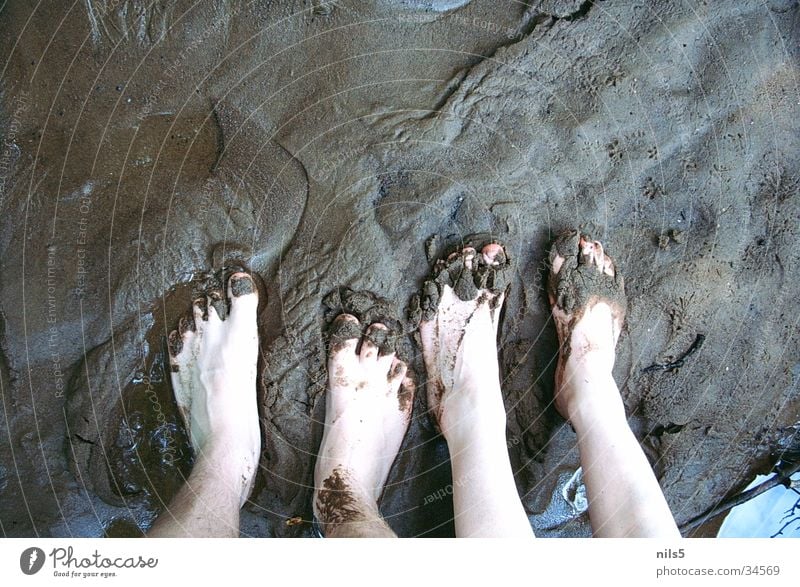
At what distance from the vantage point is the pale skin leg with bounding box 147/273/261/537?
3.43ft

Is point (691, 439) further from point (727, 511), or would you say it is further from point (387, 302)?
point (387, 302)

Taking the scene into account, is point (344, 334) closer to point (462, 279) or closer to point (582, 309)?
point (462, 279)

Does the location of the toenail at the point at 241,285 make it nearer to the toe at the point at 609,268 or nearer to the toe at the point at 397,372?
the toe at the point at 397,372

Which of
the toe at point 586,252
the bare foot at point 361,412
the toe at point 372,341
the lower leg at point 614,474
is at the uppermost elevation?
the toe at point 586,252

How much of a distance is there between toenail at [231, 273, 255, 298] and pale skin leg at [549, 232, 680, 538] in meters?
0.56

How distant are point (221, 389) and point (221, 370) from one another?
34mm

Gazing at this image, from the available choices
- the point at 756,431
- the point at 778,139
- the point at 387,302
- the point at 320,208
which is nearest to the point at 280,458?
the point at 387,302

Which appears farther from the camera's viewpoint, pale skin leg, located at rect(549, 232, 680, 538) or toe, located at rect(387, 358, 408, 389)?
toe, located at rect(387, 358, 408, 389)

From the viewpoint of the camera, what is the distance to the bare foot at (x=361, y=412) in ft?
3.53

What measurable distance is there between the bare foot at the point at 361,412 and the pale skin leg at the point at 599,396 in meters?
0.31

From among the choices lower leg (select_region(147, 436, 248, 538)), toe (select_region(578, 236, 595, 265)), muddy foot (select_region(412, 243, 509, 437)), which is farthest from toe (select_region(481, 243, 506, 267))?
lower leg (select_region(147, 436, 248, 538))

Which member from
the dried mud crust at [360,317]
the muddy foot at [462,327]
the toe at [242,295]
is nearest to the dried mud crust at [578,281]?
the muddy foot at [462,327]

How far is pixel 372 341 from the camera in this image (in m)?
1.11

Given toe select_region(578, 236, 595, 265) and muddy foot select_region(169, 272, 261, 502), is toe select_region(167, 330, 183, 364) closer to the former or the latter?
muddy foot select_region(169, 272, 261, 502)
